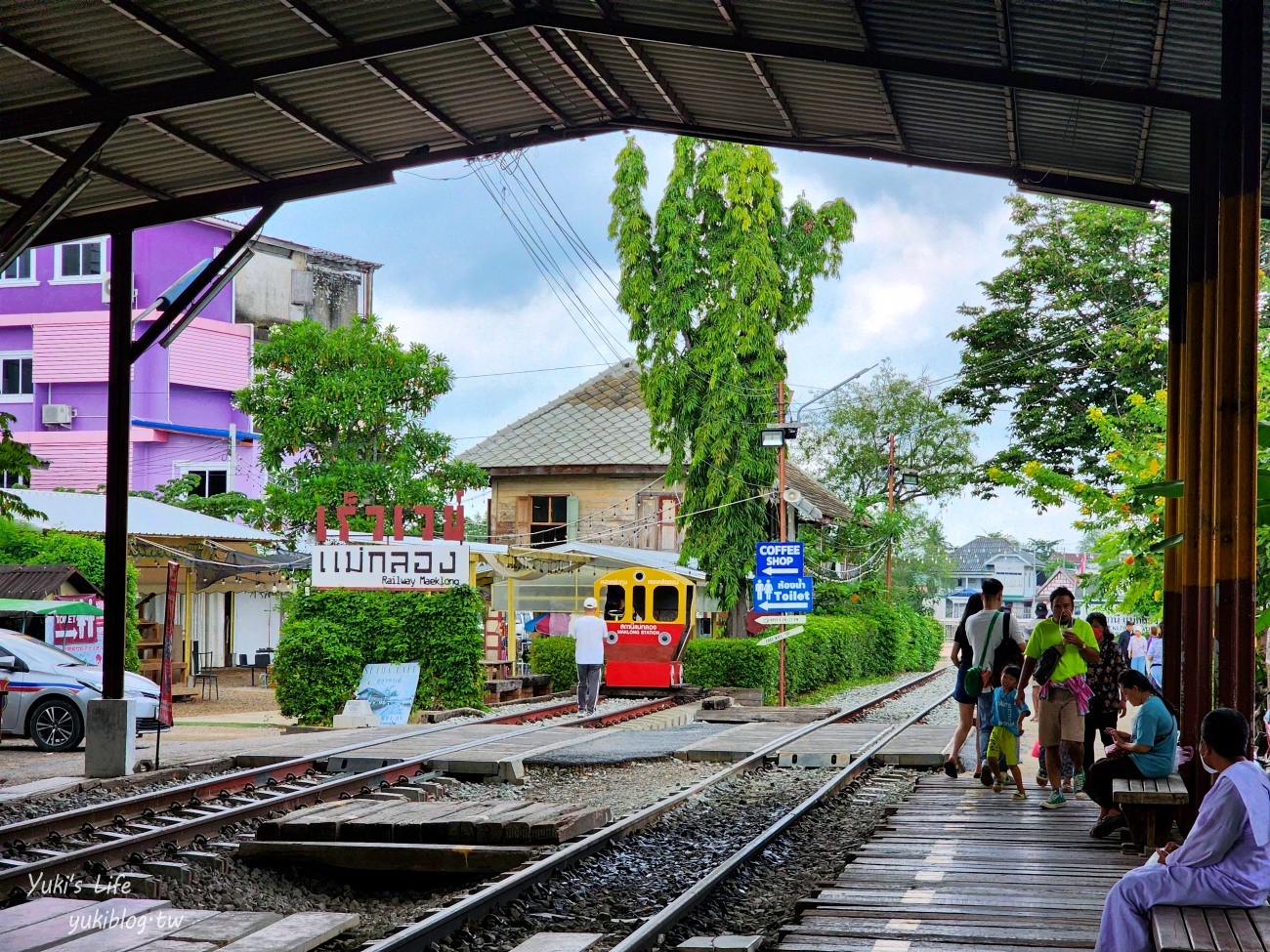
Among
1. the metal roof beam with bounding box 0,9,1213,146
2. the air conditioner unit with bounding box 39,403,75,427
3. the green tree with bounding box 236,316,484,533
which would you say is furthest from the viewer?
the air conditioner unit with bounding box 39,403,75,427

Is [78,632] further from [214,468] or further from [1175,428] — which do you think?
[214,468]

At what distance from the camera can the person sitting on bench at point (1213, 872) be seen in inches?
223

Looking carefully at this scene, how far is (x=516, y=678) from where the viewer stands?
91.3ft

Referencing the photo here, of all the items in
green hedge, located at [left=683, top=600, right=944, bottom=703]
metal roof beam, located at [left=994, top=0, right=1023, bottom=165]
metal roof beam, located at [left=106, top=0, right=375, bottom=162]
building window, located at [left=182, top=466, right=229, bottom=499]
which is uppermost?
metal roof beam, located at [left=106, top=0, right=375, bottom=162]

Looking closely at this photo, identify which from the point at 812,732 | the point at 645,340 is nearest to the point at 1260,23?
the point at 812,732

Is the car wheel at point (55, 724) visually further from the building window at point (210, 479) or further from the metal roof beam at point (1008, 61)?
the building window at point (210, 479)

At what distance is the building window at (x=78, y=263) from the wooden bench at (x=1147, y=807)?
36162 mm

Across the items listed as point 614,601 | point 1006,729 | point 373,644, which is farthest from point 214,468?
point 1006,729

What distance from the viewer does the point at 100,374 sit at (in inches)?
1547

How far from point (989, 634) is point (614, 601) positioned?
58.3ft

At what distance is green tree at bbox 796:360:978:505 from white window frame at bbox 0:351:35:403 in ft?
97.7

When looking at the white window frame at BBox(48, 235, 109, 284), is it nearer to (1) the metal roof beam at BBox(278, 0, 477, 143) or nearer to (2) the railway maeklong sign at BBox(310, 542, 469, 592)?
(2) the railway maeklong sign at BBox(310, 542, 469, 592)

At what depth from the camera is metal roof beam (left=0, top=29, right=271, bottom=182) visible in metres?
10.6

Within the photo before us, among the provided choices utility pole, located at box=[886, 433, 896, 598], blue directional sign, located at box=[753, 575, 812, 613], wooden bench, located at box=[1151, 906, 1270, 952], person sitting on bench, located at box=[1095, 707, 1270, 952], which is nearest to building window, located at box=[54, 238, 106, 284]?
blue directional sign, located at box=[753, 575, 812, 613]
